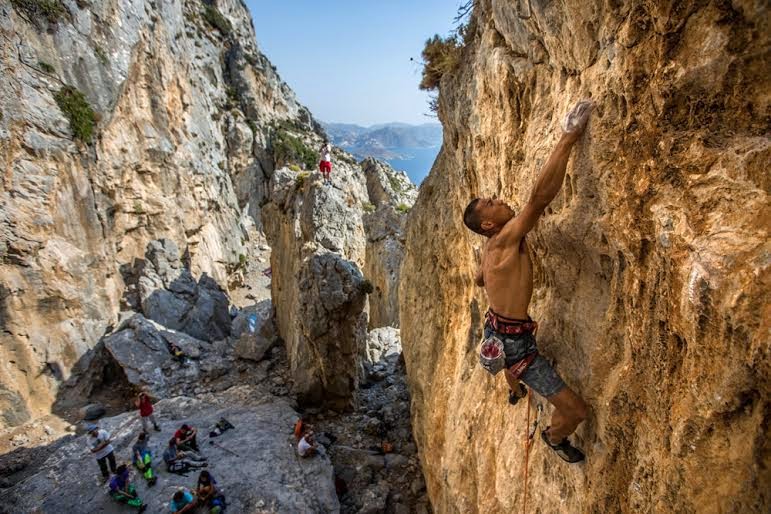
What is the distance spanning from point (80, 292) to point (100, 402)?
584 cm

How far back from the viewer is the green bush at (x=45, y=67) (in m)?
18.8

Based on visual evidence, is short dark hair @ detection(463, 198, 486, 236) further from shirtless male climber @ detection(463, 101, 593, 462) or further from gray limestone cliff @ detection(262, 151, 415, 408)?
gray limestone cliff @ detection(262, 151, 415, 408)

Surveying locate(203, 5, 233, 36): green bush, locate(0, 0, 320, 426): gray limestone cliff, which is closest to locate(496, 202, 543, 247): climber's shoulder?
locate(0, 0, 320, 426): gray limestone cliff

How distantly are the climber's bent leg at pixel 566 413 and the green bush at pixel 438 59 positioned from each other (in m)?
5.95

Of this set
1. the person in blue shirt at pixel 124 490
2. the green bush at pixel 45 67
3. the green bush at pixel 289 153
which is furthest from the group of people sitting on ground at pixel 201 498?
the green bush at pixel 289 153

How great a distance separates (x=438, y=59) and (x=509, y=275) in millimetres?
5551

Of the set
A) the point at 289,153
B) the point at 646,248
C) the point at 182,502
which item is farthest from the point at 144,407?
the point at 289,153

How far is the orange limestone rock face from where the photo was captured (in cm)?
208

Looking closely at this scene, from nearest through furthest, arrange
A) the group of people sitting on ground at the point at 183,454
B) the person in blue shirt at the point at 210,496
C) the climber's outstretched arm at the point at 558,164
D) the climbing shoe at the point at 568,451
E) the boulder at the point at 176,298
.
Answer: the climber's outstretched arm at the point at 558,164
the climbing shoe at the point at 568,451
the person in blue shirt at the point at 210,496
the group of people sitting on ground at the point at 183,454
the boulder at the point at 176,298

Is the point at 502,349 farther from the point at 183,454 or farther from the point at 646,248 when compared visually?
the point at 183,454

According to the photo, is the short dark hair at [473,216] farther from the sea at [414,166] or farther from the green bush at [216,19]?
the sea at [414,166]

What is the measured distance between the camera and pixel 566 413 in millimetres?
3291

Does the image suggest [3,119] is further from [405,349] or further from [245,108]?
[245,108]

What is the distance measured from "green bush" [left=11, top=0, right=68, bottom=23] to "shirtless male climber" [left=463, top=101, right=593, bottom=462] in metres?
26.5
